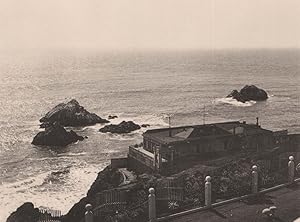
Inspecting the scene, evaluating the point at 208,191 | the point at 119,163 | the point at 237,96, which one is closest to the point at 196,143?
the point at 119,163

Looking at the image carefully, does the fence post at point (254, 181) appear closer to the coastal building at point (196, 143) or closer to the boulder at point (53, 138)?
the coastal building at point (196, 143)

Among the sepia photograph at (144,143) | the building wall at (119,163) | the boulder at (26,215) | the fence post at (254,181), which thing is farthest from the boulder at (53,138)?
the fence post at (254,181)

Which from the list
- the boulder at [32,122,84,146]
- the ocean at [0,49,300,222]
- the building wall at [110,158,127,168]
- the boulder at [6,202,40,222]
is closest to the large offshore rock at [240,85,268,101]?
the ocean at [0,49,300,222]

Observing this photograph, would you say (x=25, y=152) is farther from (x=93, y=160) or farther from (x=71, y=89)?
(x=71, y=89)

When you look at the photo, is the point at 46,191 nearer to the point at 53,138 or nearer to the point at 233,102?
the point at 53,138

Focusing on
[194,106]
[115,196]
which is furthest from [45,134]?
[115,196]

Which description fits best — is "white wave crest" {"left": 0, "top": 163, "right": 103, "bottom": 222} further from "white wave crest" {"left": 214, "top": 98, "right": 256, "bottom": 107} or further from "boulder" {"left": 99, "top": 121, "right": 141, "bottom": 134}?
"white wave crest" {"left": 214, "top": 98, "right": 256, "bottom": 107}
